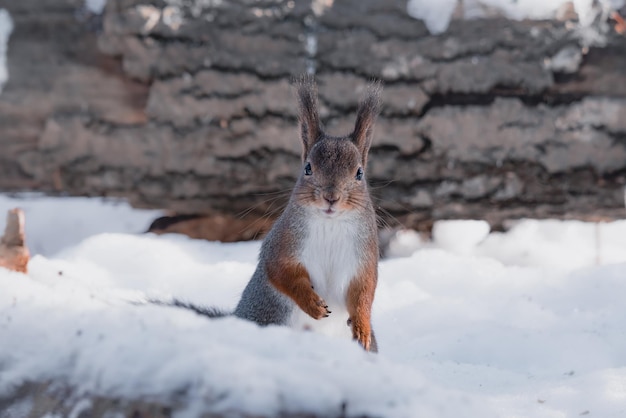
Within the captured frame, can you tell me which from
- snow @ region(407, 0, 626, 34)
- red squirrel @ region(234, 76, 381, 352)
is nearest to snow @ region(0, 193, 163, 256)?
snow @ region(407, 0, 626, 34)

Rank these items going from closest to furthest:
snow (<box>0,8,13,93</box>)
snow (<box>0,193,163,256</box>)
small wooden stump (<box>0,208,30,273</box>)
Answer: small wooden stump (<box>0,208,30,273</box>) → snow (<box>0,8,13,93</box>) → snow (<box>0,193,163,256</box>)

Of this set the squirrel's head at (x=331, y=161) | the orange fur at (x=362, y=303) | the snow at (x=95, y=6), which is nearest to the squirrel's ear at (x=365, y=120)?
the squirrel's head at (x=331, y=161)

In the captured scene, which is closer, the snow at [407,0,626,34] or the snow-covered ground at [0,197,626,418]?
the snow-covered ground at [0,197,626,418]

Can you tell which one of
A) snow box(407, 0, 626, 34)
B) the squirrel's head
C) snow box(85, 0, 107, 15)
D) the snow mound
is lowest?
the snow mound

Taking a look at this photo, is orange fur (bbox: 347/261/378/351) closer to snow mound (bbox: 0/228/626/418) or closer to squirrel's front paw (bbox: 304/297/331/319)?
squirrel's front paw (bbox: 304/297/331/319)

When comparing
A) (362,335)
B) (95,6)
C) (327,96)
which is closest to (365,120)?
(362,335)

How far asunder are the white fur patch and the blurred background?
5.58 feet

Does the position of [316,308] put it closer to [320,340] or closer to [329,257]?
[329,257]

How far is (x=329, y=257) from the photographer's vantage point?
2.98 meters

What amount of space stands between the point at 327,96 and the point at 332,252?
2.00 metres

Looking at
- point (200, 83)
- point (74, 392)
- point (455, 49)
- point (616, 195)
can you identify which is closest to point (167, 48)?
point (200, 83)

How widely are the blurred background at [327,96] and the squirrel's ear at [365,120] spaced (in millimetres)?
1476

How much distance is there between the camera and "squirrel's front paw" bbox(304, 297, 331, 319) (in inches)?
111

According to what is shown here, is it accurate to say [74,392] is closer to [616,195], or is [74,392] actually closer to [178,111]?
[178,111]
